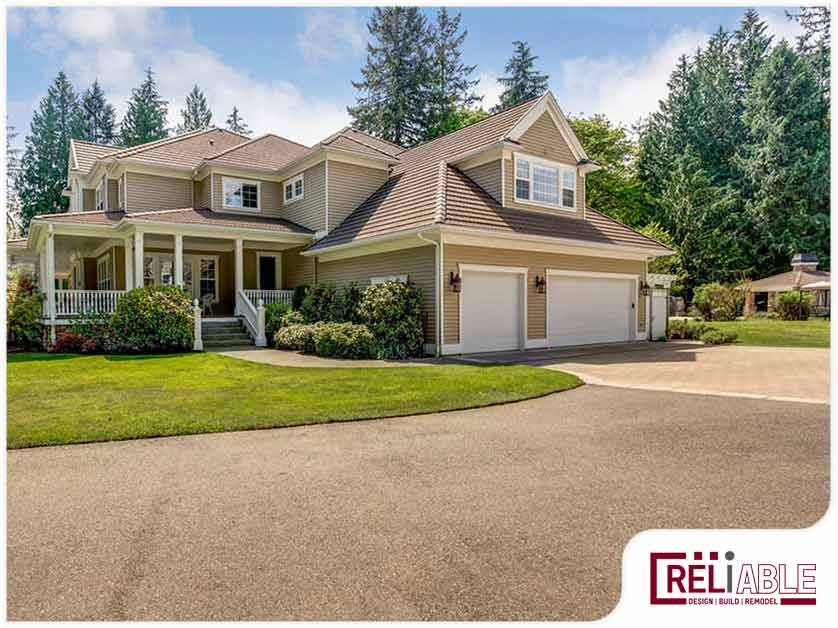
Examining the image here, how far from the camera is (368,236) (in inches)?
561

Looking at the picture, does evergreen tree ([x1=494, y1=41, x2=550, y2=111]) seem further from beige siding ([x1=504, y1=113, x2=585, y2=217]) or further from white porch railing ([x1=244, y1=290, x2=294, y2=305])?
white porch railing ([x1=244, y1=290, x2=294, y2=305])

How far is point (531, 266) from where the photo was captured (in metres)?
14.5

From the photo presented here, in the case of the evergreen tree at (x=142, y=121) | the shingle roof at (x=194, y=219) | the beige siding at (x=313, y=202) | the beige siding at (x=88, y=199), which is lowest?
the shingle roof at (x=194, y=219)

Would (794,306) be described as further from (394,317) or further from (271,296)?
(271,296)

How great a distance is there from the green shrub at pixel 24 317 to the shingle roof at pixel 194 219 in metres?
2.29

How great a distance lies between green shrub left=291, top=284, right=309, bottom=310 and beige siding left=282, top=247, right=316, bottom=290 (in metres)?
0.70

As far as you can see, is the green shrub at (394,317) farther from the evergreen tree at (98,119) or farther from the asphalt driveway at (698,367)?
the evergreen tree at (98,119)

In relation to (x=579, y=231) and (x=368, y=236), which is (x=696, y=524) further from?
(x=579, y=231)

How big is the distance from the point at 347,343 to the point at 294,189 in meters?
8.35

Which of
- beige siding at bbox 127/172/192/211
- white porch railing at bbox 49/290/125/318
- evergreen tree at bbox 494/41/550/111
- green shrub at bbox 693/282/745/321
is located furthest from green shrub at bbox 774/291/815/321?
white porch railing at bbox 49/290/125/318

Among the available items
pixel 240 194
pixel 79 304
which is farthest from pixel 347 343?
pixel 240 194

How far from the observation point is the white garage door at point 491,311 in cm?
1345

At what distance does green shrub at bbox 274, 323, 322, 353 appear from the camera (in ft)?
43.7

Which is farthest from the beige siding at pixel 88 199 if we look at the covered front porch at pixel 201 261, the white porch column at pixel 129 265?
the white porch column at pixel 129 265
